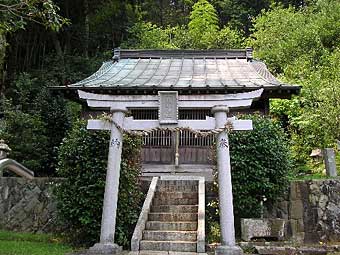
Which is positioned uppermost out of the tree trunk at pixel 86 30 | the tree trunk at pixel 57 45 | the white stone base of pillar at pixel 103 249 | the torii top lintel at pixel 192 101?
the tree trunk at pixel 86 30

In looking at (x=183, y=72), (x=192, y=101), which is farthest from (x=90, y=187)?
(x=183, y=72)

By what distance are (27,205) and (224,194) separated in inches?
217

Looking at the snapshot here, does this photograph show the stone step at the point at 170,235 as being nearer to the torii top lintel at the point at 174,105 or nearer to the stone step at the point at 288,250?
the stone step at the point at 288,250

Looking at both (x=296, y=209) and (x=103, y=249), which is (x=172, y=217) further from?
(x=296, y=209)

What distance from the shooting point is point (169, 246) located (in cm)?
828

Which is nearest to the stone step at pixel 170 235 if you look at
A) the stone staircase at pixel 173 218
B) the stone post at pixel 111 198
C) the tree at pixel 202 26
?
the stone staircase at pixel 173 218

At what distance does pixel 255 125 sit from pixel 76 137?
443 centimetres

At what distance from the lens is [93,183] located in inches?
368

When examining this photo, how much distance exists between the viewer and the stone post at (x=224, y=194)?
8031mm

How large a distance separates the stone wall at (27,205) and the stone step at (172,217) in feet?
9.37

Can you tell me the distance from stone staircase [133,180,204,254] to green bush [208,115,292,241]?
0.75 metres

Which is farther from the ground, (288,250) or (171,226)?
(171,226)

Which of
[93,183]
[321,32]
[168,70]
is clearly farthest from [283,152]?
[321,32]

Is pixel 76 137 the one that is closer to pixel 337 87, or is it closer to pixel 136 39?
pixel 337 87
